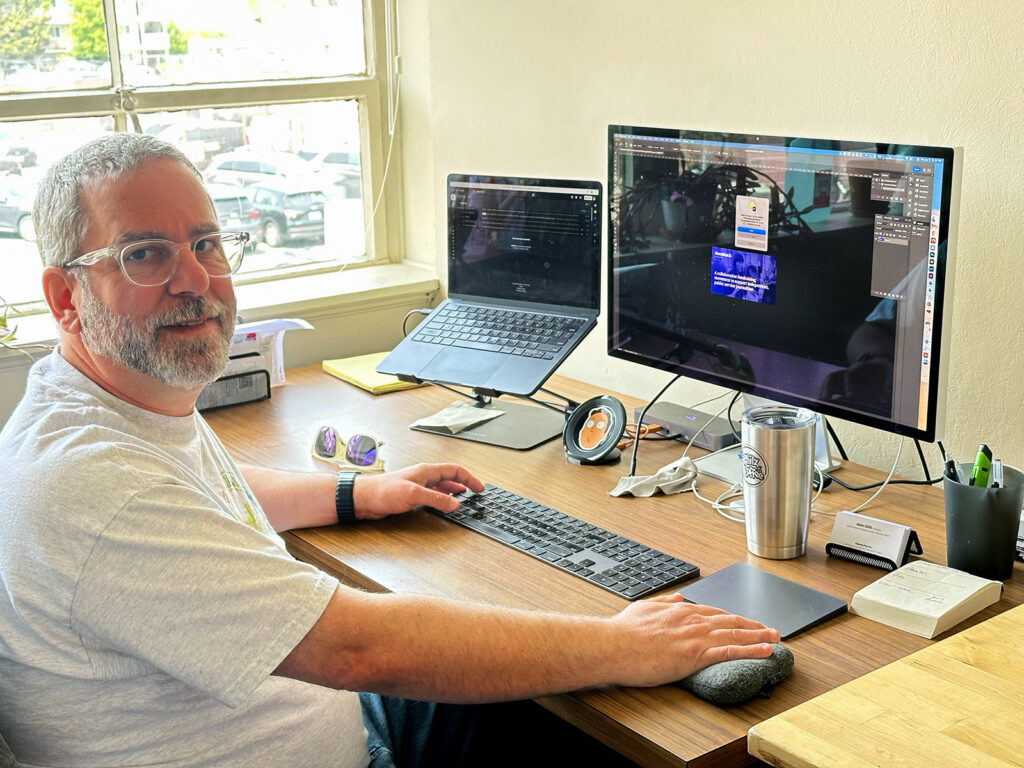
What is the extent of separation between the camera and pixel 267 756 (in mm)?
1297

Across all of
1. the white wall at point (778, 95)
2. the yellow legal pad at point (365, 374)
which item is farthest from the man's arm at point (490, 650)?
the yellow legal pad at point (365, 374)

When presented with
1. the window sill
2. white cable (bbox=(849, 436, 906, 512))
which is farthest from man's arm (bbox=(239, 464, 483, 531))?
the window sill

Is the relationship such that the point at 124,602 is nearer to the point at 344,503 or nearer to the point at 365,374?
the point at 344,503

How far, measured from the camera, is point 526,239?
2064 millimetres

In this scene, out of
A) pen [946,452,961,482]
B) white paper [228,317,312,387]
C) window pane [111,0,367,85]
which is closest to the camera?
pen [946,452,961,482]

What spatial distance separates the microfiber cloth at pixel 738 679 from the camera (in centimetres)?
116

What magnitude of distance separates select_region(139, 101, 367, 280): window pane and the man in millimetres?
1264

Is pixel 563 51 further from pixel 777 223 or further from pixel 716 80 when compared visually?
pixel 777 223

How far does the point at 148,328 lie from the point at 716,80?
113 centimetres

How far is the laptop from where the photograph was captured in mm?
1981

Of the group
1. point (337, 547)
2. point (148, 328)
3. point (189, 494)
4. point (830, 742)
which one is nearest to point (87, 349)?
point (148, 328)

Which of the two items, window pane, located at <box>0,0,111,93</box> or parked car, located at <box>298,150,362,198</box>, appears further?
parked car, located at <box>298,150,362,198</box>

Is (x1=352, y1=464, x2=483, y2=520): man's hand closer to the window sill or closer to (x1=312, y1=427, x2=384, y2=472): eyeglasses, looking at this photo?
(x1=312, y1=427, x2=384, y2=472): eyeglasses

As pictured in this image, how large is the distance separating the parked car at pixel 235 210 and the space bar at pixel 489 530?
128 cm
